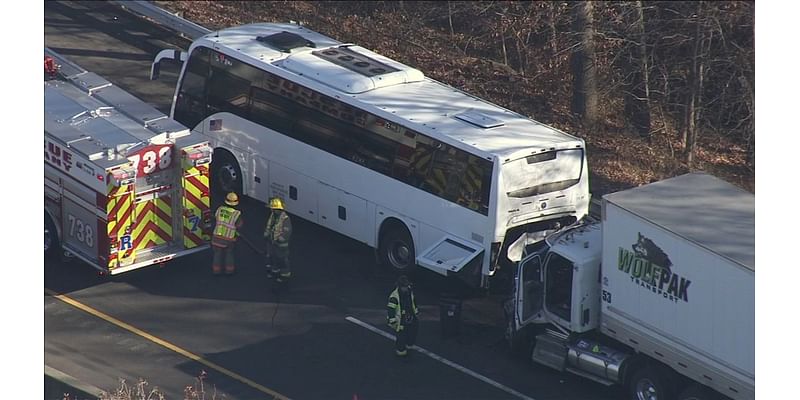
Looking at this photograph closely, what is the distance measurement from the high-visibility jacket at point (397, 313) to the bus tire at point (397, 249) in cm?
272

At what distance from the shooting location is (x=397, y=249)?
23.3 m

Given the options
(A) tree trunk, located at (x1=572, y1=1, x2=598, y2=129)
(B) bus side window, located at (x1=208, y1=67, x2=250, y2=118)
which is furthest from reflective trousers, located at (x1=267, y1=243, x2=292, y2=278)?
(A) tree trunk, located at (x1=572, y1=1, x2=598, y2=129)

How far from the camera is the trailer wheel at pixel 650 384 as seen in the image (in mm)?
18625

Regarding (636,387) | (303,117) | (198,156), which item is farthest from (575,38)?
(636,387)

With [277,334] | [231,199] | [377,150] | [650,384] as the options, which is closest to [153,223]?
[231,199]

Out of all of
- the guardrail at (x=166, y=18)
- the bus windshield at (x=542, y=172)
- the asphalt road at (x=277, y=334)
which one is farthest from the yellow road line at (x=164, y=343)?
the guardrail at (x=166, y=18)

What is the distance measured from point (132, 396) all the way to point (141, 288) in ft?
12.8

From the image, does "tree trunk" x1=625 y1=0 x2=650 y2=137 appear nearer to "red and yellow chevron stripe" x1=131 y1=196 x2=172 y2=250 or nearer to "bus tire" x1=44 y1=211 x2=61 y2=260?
"red and yellow chevron stripe" x1=131 y1=196 x2=172 y2=250

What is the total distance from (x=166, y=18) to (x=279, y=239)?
11746mm

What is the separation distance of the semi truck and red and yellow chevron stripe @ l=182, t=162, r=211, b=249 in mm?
5223

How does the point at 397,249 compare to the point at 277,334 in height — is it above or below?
above

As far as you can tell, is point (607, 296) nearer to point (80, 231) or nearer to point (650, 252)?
point (650, 252)

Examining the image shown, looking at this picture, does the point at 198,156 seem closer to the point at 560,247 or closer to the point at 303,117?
the point at 303,117

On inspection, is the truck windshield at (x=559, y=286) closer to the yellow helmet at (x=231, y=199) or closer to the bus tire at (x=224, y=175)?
the yellow helmet at (x=231, y=199)
